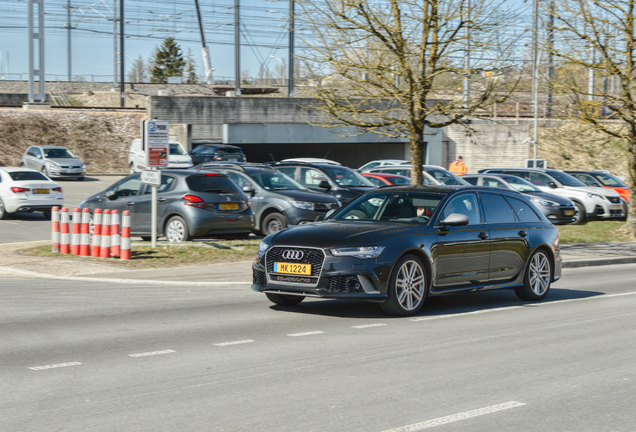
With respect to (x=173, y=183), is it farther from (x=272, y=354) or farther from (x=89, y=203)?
(x=272, y=354)

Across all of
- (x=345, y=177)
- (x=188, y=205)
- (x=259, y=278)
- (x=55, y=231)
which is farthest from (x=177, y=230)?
(x=259, y=278)

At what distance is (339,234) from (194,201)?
303 inches

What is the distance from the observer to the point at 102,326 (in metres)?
8.73

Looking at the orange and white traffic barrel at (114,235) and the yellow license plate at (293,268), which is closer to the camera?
the yellow license plate at (293,268)

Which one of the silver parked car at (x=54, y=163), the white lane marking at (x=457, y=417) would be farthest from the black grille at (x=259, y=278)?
the silver parked car at (x=54, y=163)

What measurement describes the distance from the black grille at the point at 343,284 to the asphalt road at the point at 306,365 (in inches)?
15.8

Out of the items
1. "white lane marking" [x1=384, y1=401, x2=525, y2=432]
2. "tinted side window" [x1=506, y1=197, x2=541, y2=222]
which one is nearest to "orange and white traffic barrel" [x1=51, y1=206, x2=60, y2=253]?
"tinted side window" [x1=506, y1=197, x2=541, y2=222]

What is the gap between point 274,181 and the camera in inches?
752

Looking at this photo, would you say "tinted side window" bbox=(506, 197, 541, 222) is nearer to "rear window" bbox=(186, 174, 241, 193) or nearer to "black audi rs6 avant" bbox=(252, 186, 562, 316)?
"black audi rs6 avant" bbox=(252, 186, 562, 316)

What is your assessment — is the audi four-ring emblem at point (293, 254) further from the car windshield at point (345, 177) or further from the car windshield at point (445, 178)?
the car windshield at point (445, 178)

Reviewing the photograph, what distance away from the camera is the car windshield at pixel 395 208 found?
9.95m

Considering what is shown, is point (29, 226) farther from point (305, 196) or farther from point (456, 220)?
point (456, 220)

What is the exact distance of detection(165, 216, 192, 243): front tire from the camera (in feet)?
54.0

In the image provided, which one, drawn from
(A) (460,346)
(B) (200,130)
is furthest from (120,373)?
(B) (200,130)
